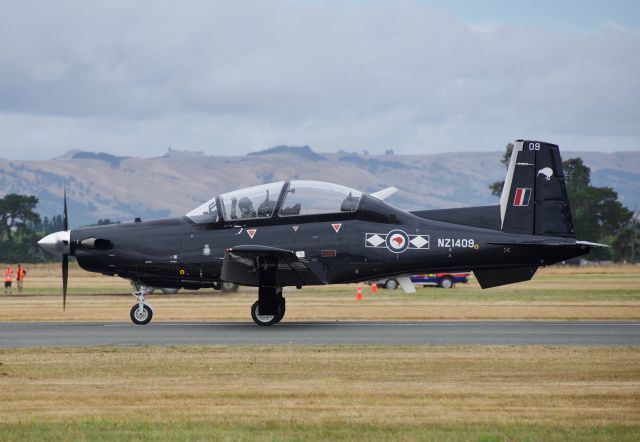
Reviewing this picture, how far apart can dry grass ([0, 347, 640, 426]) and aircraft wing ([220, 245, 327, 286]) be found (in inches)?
172

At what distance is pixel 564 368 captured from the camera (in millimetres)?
14930

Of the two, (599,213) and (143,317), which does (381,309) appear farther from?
(599,213)

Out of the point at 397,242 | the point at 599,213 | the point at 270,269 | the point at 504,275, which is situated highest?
the point at 599,213

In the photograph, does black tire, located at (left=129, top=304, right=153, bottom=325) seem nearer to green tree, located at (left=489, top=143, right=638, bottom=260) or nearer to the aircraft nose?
the aircraft nose

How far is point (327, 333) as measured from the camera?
20.9 metres

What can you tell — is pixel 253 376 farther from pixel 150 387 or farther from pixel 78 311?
pixel 78 311

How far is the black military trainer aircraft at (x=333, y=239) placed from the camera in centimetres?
2227

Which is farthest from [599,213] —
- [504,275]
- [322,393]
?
[322,393]

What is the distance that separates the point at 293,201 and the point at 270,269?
1.57 meters

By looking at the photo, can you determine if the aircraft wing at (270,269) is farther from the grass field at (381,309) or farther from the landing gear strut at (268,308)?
the grass field at (381,309)

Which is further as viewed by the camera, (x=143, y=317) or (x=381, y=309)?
(x=381, y=309)

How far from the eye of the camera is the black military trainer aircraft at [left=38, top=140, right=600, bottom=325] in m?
22.3

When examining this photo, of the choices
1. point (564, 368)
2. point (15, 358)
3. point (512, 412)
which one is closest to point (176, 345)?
point (15, 358)

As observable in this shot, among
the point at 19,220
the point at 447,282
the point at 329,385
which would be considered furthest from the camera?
the point at 19,220
